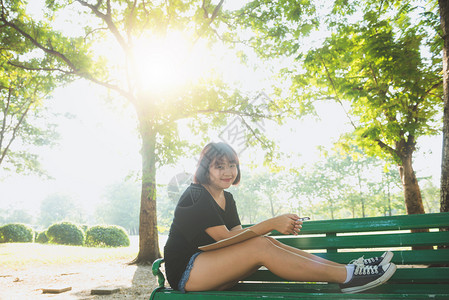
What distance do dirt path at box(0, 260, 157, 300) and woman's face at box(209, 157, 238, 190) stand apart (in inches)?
145

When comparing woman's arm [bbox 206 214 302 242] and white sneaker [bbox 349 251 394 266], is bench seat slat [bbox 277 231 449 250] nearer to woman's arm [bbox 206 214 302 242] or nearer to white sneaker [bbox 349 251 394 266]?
white sneaker [bbox 349 251 394 266]

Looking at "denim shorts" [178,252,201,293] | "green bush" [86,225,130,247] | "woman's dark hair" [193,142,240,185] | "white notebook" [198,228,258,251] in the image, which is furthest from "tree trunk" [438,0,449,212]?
"green bush" [86,225,130,247]

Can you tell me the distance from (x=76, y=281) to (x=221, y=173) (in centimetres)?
647

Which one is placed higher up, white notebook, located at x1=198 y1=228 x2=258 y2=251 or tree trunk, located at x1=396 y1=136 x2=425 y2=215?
tree trunk, located at x1=396 y1=136 x2=425 y2=215

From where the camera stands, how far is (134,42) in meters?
10.4

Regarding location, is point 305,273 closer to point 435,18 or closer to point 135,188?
point 435,18

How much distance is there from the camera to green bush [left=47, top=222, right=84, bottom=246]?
18016mm

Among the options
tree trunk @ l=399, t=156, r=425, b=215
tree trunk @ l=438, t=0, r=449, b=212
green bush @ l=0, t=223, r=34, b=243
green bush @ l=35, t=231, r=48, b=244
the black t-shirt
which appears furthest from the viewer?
green bush @ l=35, t=231, r=48, b=244

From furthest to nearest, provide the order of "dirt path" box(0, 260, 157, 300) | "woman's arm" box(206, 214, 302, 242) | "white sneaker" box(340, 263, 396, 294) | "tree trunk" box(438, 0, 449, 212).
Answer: "dirt path" box(0, 260, 157, 300)
"tree trunk" box(438, 0, 449, 212)
"woman's arm" box(206, 214, 302, 242)
"white sneaker" box(340, 263, 396, 294)

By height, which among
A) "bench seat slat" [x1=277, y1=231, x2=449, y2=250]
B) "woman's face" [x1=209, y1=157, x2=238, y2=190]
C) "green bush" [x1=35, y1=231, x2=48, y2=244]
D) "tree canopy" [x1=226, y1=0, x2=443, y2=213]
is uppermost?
"tree canopy" [x1=226, y1=0, x2=443, y2=213]

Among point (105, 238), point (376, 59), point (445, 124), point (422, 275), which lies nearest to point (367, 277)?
point (422, 275)

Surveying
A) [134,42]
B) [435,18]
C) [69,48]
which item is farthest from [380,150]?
[69,48]

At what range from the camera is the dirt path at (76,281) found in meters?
5.45

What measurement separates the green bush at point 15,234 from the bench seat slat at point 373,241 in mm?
21404
